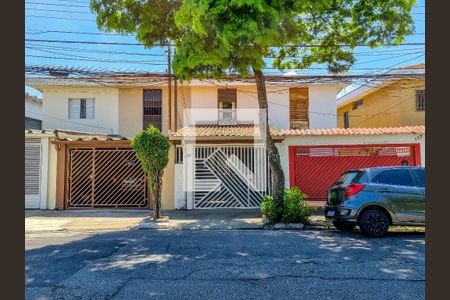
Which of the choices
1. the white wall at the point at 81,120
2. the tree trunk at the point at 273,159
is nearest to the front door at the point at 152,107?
the white wall at the point at 81,120

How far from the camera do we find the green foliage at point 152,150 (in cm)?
1076

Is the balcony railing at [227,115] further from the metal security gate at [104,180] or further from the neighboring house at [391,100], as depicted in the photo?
the neighboring house at [391,100]

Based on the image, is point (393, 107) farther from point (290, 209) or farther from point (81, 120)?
point (81, 120)

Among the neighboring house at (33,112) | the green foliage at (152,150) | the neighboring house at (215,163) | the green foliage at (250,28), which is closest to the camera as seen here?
the green foliage at (250,28)

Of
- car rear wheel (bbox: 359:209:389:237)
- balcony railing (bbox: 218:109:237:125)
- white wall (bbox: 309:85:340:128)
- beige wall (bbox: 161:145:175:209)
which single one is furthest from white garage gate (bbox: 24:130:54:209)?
white wall (bbox: 309:85:340:128)

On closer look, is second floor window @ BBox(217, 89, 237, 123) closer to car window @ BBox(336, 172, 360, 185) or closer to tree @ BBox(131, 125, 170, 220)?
tree @ BBox(131, 125, 170, 220)

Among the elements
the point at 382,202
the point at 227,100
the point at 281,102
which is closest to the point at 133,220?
the point at 382,202

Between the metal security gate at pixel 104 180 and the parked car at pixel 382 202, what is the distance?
26.8ft

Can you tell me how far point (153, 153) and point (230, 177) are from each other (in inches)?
163

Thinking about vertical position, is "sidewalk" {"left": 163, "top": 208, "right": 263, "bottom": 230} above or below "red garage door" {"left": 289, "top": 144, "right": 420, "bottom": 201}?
below

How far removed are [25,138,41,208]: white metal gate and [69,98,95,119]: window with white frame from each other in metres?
5.85

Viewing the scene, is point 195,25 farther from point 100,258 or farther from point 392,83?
point 392,83

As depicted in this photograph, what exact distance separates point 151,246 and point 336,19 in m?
8.93

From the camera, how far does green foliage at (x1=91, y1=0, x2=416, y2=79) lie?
Result: 782cm
